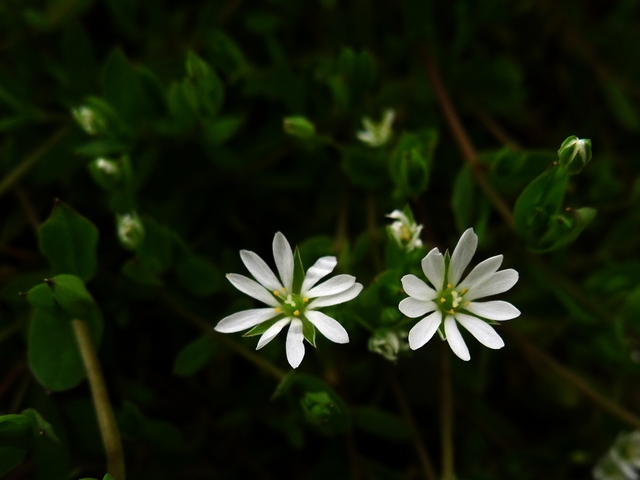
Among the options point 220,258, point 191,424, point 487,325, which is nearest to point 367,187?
point 220,258

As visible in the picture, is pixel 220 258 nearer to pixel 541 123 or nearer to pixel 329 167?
pixel 329 167

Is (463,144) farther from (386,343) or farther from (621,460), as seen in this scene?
(621,460)

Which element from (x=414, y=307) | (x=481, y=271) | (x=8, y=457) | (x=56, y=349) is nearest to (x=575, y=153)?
(x=481, y=271)

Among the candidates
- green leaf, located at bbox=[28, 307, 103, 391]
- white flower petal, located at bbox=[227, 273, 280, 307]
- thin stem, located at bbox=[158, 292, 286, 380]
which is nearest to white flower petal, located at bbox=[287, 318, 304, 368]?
white flower petal, located at bbox=[227, 273, 280, 307]

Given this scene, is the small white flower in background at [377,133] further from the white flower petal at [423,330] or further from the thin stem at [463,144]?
the white flower petal at [423,330]

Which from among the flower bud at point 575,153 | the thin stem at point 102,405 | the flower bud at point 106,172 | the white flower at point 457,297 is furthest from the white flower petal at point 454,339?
the flower bud at point 106,172

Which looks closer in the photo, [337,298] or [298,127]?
[337,298]
